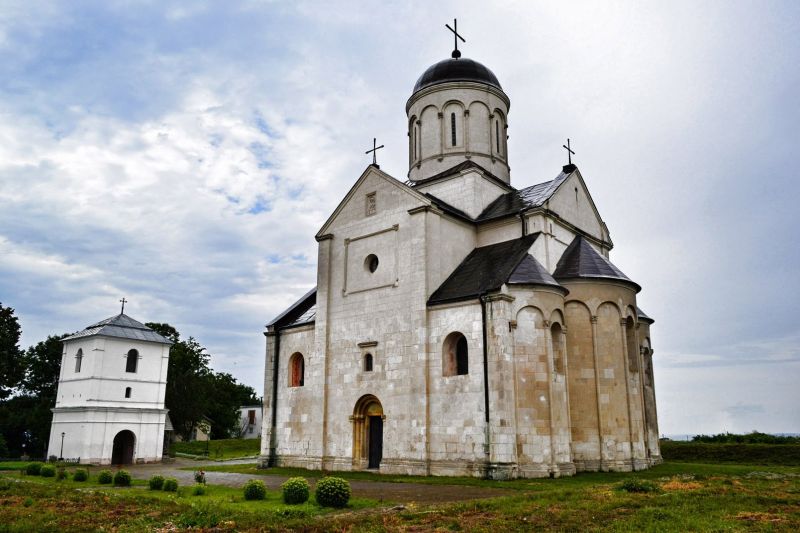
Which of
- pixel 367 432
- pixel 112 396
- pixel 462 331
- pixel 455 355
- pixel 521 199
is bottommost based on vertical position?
pixel 367 432

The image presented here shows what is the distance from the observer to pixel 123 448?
37.1 m

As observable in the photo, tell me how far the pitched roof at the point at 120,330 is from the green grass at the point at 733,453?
30932 millimetres

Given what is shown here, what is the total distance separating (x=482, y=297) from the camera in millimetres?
21844

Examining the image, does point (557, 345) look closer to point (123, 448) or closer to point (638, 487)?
point (638, 487)

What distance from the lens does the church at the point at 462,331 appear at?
21.2 meters

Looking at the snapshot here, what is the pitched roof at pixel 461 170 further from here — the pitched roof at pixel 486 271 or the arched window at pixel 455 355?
the arched window at pixel 455 355

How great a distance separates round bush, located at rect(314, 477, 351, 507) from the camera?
13180 millimetres

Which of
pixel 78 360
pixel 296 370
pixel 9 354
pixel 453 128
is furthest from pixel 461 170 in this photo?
pixel 9 354

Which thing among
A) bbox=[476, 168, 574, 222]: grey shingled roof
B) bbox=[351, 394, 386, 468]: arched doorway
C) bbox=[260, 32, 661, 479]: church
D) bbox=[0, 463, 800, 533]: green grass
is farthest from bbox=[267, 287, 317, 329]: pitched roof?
bbox=[0, 463, 800, 533]: green grass

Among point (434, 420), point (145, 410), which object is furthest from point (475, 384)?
point (145, 410)

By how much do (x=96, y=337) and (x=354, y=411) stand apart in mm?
18932

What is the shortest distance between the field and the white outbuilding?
19.1 meters

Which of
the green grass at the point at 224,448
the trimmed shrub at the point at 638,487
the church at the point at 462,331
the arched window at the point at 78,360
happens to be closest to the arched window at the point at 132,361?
the arched window at the point at 78,360

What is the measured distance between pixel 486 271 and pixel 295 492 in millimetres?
12708
